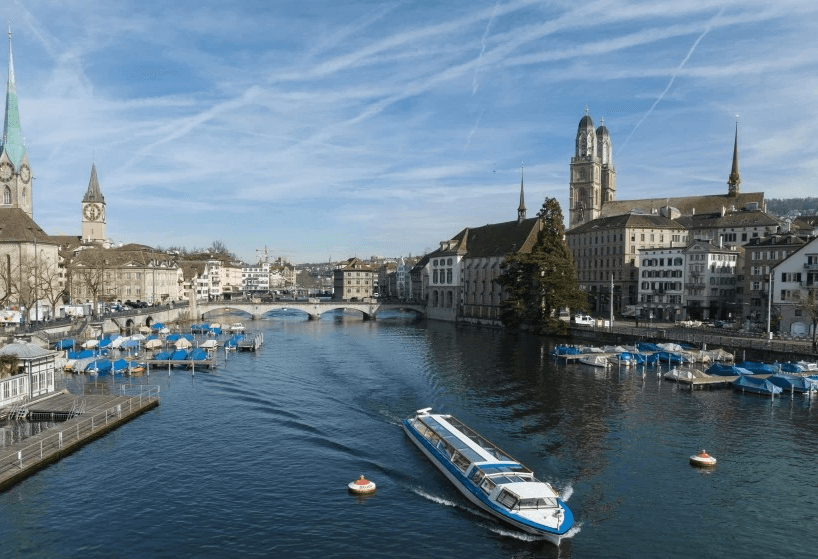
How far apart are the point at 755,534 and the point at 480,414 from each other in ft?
76.5

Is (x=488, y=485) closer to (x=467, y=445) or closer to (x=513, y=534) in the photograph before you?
(x=513, y=534)

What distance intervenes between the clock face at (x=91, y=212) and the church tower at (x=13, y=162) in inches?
1234

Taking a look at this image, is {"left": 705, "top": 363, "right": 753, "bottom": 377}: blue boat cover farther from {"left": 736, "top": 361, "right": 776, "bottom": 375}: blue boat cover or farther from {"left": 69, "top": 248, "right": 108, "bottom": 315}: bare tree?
{"left": 69, "top": 248, "right": 108, "bottom": 315}: bare tree

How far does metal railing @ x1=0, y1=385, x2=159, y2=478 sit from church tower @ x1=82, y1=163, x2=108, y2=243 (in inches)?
5692

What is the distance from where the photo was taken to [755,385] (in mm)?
58844

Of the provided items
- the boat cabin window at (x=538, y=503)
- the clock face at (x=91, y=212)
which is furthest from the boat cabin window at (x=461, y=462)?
the clock face at (x=91, y=212)

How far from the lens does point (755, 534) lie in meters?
28.1

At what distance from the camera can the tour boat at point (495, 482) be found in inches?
1082

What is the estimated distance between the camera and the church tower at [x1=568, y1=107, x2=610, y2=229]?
192 meters

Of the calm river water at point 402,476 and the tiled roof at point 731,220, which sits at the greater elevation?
the tiled roof at point 731,220

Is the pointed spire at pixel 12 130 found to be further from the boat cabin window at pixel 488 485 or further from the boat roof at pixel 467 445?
the boat cabin window at pixel 488 485

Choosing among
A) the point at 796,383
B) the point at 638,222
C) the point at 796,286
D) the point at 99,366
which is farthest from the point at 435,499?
the point at 638,222

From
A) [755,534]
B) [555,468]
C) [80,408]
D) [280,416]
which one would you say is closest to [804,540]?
[755,534]

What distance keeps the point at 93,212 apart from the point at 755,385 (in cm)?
17330
